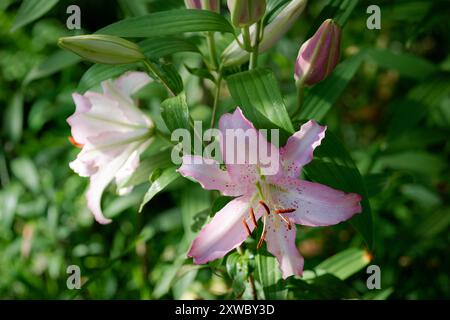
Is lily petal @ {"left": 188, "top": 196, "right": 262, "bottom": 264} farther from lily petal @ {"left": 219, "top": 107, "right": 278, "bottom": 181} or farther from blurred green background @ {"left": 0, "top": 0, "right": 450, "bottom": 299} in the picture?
blurred green background @ {"left": 0, "top": 0, "right": 450, "bottom": 299}

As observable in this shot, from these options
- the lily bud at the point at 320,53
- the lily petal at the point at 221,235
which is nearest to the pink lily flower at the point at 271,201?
the lily petal at the point at 221,235

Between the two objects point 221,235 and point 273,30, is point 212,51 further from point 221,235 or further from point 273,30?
point 221,235

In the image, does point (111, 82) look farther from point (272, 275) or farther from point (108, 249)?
point (108, 249)

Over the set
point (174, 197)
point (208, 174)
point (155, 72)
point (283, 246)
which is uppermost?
point (155, 72)

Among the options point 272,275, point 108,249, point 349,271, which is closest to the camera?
point 272,275

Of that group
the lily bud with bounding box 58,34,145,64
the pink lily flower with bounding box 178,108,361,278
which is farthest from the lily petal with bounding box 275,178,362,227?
the lily bud with bounding box 58,34,145,64

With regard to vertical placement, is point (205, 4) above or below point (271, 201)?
above

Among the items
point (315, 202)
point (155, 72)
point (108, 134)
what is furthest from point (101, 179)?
point (315, 202)

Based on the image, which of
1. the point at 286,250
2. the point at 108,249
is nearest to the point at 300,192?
the point at 286,250
